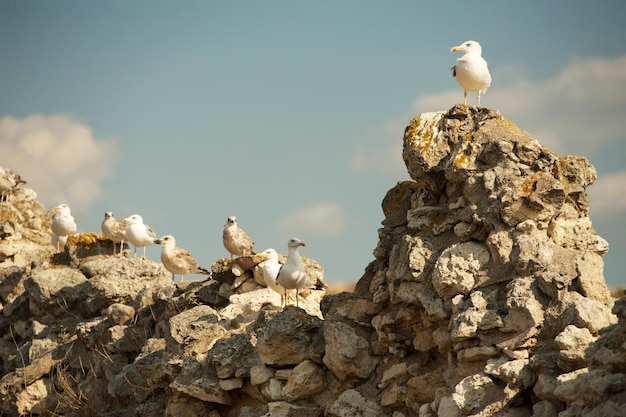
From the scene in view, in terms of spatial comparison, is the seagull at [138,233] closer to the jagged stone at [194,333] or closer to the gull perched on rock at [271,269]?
the gull perched on rock at [271,269]

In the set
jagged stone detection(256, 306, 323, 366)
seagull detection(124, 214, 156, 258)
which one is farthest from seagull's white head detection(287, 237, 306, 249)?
seagull detection(124, 214, 156, 258)

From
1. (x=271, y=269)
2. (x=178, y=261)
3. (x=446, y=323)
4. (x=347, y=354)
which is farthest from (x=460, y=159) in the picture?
(x=178, y=261)

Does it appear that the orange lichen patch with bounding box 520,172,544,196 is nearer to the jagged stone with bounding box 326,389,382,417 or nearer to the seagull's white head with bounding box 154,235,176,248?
the jagged stone with bounding box 326,389,382,417

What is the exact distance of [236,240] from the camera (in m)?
19.5

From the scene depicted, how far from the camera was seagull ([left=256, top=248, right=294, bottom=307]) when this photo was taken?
16.1 m

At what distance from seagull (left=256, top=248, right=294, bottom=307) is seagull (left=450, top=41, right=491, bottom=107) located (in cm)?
512

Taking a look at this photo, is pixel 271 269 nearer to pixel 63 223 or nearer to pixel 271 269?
pixel 271 269

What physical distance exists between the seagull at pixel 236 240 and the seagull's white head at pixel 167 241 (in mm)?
1632

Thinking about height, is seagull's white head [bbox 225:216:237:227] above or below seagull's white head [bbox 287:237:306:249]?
above

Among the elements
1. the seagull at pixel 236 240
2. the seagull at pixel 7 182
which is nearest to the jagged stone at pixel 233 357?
the seagull at pixel 236 240

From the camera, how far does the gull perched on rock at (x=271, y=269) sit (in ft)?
52.7

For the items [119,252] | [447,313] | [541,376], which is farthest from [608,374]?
[119,252]

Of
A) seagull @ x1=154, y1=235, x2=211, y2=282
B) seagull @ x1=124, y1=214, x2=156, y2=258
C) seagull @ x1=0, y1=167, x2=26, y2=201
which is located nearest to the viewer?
seagull @ x1=154, y1=235, x2=211, y2=282

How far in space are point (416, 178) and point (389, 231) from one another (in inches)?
34.4
